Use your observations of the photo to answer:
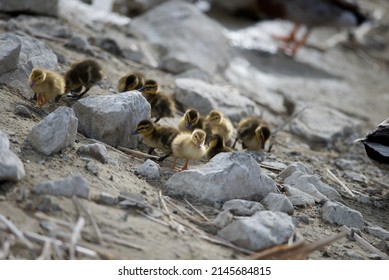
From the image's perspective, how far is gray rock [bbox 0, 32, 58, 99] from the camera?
5949 mm

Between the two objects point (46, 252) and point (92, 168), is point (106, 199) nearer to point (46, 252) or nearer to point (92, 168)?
point (92, 168)

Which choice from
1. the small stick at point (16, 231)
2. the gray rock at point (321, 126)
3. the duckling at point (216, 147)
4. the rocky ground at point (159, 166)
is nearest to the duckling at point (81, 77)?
the rocky ground at point (159, 166)

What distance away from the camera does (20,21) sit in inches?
319

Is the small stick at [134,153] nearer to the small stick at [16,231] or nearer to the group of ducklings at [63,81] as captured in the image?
the group of ducklings at [63,81]

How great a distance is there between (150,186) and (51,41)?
3377 mm

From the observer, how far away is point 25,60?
639 centimetres

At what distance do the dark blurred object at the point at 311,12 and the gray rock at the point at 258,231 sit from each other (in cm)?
845

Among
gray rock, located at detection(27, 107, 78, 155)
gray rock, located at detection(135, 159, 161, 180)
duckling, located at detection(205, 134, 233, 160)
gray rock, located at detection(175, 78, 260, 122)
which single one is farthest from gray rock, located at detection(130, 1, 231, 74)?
gray rock, located at detection(27, 107, 78, 155)

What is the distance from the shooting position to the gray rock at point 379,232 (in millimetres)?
5219

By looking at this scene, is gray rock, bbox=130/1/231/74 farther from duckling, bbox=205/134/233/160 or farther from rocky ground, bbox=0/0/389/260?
duckling, bbox=205/134/233/160

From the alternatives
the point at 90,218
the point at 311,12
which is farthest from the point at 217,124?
the point at 311,12

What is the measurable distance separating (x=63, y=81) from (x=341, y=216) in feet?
8.69

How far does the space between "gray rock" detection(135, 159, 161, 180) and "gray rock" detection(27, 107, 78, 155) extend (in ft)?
1.94
